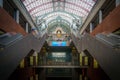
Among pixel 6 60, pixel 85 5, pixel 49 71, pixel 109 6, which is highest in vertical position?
pixel 85 5

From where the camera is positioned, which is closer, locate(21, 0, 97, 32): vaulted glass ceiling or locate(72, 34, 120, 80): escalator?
locate(72, 34, 120, 80): escalator

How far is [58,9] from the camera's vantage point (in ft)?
138

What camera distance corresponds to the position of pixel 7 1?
12922 mm

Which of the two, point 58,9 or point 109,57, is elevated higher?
point 58,9

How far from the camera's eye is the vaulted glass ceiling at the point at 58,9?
110 feet

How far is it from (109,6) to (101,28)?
4.16ft

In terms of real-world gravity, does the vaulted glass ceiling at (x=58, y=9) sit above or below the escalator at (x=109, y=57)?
above

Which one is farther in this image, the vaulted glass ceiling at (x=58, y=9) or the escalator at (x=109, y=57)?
the vaulted glass ceiling at (x=58, y=9)

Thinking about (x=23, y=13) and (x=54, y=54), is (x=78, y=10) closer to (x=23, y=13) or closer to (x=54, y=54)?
(x=54, y=54)

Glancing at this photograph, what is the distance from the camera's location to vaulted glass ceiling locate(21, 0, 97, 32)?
33.5m

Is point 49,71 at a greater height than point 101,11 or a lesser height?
lesser

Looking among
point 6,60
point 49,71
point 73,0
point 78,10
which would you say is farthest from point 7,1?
point 78,10

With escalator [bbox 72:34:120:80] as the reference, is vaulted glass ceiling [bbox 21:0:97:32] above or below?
above

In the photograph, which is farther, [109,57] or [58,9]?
[58,9]
